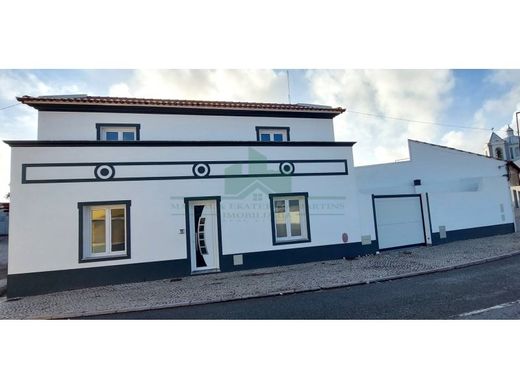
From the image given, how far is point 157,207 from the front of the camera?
24.8 ft

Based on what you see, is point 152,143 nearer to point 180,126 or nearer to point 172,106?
point 180,126

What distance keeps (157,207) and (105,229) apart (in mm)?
1595

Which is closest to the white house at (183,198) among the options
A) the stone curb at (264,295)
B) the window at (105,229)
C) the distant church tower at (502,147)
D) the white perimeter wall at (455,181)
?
the window at (105,229)

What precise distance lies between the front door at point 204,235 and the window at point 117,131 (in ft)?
10.7

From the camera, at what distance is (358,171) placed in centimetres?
1284

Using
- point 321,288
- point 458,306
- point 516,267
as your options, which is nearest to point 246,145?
point 321,288

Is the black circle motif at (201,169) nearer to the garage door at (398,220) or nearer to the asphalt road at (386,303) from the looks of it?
the asphalt road at (386,303)

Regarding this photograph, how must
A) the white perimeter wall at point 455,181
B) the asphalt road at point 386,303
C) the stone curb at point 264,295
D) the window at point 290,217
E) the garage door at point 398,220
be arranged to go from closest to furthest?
1. the asphalt road at point 386,303
2. the stone curb at point 264,295
3. the window at point 290,217
4. the garage door at point 398,220
5. the white perimeter wall at point 455,181

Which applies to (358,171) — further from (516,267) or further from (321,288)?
(321,288)

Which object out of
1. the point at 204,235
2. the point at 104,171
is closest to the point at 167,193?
the point at 204,235

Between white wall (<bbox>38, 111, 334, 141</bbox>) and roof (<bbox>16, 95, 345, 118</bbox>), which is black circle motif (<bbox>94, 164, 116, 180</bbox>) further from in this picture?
roof (<bbox>16, 95, 345, 118</bbox>)

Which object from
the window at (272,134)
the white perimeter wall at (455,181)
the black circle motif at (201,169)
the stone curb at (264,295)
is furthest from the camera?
the white perimeter wall at (455,181)

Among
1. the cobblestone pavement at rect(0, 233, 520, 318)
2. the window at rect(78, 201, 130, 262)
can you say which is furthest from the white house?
the cobblestone pavement at rect(0, 233, 520, 318)

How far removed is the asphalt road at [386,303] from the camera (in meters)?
4.29
